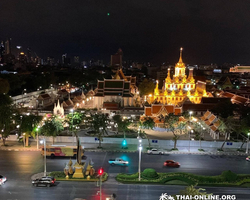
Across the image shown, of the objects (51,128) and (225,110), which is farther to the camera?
(225,110)

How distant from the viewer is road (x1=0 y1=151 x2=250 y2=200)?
1795 centimetres

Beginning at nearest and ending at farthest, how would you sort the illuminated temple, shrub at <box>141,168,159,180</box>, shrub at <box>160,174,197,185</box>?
shrub at <box>160,174,197,185</box> → shrub at <box>141,168,159,180</box> → the illuminated temple

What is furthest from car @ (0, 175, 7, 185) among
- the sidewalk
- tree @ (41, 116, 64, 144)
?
tree @ (41, 116, 64, 144)

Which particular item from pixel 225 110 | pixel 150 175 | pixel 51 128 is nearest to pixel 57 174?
pixel 150 175

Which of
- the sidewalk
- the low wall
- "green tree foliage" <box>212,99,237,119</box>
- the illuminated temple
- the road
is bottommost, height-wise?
A: the road

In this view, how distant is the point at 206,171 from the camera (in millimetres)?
22719

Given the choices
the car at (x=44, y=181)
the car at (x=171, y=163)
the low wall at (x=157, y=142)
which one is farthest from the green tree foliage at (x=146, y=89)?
the car at (x=44, y=181)

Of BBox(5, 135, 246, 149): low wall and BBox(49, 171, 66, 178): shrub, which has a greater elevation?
BBox(5, 135, 246, 149): low wall

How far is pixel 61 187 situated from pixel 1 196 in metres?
4.28

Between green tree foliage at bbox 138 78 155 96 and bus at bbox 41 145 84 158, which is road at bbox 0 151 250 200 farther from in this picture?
green tree foliage at bbox 138 78 155 96

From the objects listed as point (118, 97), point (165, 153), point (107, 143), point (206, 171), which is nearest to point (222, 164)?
point (206, 171)

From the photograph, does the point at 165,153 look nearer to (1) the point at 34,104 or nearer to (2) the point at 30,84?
(1) the point at 34,104

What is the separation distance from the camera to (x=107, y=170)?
2256 centimetres

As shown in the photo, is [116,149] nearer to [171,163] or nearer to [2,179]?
[171,163]
